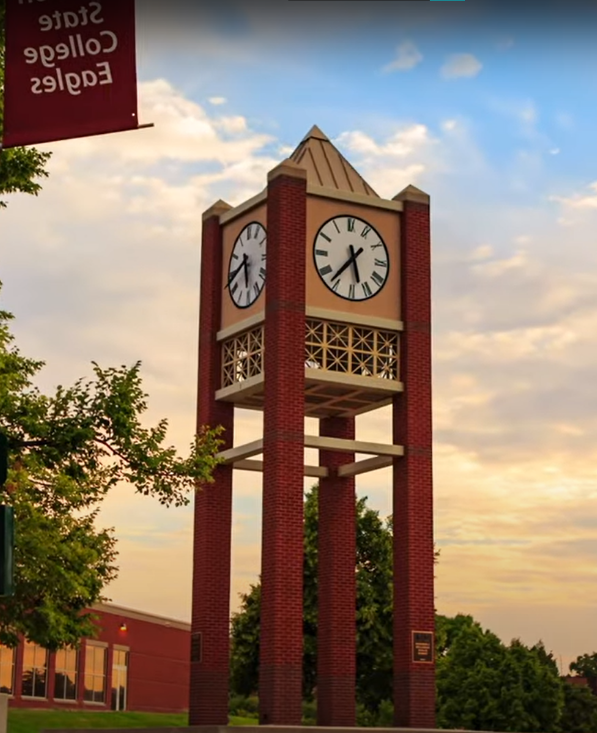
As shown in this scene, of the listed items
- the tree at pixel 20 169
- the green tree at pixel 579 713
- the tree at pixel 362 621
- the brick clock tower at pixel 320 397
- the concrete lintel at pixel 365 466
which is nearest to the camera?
the tree at pixel 20 169

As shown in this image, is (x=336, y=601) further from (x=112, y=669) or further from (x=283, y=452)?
(x=112, y=669)

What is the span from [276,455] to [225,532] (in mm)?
3650

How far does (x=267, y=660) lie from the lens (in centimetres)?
3731

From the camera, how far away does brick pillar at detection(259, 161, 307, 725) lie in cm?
3728

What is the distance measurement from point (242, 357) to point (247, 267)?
263 cm

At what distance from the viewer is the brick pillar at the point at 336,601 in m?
40.7

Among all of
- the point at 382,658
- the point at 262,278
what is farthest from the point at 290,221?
the point at 382,658

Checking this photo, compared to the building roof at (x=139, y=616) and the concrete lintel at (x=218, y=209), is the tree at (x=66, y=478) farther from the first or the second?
the building roof at (x=139, y=616)

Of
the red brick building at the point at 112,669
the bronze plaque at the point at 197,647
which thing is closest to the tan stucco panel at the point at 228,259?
the bronze plaque at the point at 197,647

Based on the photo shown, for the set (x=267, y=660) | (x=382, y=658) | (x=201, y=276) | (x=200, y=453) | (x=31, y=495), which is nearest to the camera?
(x=200, y=453)

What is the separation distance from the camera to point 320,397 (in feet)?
137

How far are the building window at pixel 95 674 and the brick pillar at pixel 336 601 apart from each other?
2761 centimetres

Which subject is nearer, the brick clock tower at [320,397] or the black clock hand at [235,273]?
the brick clock tower at [320,397]

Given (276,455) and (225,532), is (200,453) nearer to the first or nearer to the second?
(276,455)
